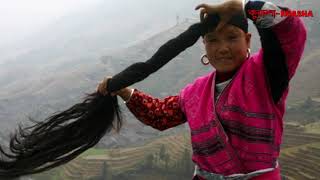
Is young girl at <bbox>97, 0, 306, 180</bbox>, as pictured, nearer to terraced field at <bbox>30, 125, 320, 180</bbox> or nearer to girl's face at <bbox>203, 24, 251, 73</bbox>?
girl's face at <bbox>203, 24, 251, 73</bbox>

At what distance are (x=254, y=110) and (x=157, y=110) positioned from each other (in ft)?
2.23

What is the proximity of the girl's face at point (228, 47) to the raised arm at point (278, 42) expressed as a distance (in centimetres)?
13

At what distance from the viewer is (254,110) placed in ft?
6.61

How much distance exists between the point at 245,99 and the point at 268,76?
141 mm

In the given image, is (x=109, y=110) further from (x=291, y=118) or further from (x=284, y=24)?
(x=291, y=118)

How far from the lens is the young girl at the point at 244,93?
1.94 m

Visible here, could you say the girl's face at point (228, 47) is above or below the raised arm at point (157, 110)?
above

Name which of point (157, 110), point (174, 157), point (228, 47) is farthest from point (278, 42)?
point (174, 157)

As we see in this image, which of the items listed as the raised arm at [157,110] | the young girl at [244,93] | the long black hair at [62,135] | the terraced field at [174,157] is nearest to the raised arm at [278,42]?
the young girl at [244,93]

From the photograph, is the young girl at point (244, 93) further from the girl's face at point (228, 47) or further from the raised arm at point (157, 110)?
the raised arm at point (157, 110)

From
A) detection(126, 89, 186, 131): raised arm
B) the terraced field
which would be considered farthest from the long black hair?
the terraced field

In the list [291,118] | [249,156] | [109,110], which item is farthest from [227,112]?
[291,118]

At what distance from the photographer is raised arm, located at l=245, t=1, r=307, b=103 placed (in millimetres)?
1891

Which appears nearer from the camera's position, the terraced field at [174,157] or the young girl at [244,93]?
the young girl at [244,93]
